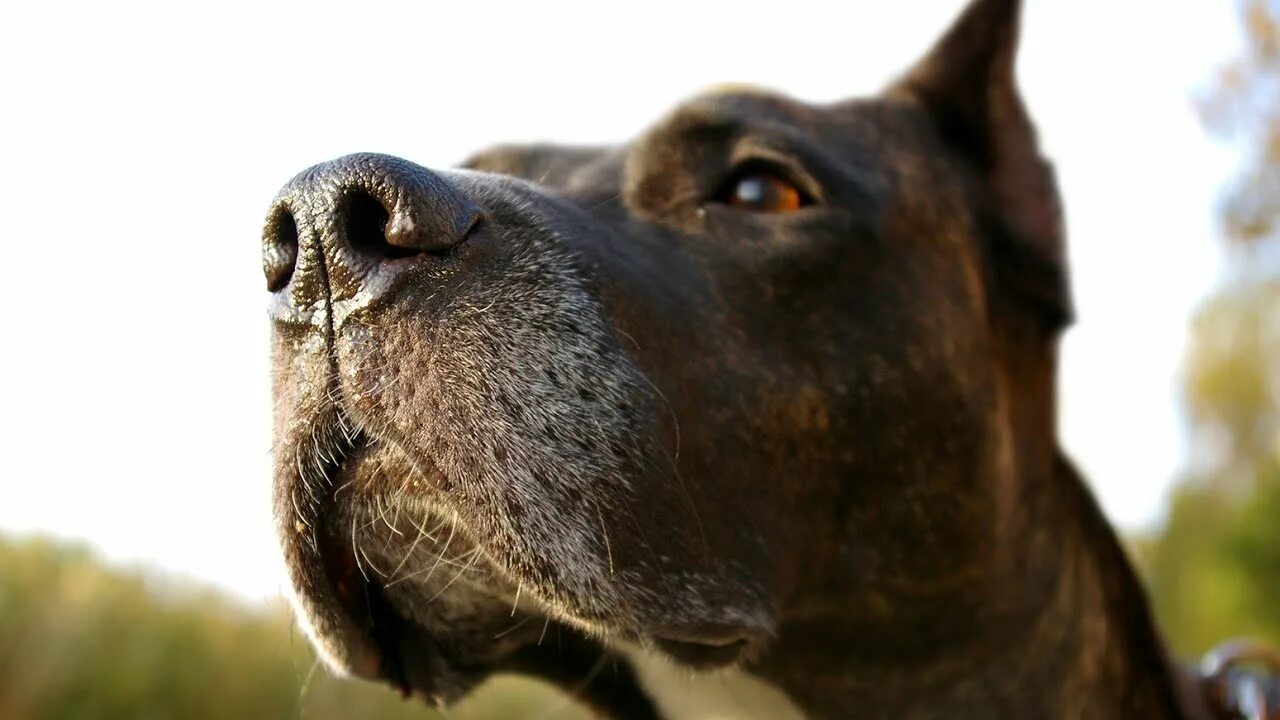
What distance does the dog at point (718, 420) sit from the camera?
2012mm

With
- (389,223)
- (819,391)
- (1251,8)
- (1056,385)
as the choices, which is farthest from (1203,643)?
(389,223)

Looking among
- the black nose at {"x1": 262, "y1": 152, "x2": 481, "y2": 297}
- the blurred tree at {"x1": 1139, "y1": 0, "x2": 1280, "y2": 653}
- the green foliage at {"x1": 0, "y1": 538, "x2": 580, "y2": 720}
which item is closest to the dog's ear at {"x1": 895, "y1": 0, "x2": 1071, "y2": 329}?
the black nose at {"x1": 262, "y1": 152, "x2": 481, "y2": 297}

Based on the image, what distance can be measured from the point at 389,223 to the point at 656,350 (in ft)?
1.98

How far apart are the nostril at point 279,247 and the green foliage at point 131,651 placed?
2.92 meters

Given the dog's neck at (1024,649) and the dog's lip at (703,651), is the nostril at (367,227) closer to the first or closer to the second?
the dog's lip at (703,651)

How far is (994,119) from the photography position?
11.1ft

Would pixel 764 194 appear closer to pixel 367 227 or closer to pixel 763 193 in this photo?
pixel 763 193

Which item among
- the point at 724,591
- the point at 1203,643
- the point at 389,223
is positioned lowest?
the point at 1203,643

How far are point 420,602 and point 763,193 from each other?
1.22 metres

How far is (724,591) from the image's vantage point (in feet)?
7.61

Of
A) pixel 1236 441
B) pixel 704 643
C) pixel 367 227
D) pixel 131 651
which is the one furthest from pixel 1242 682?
pixel 1236 441

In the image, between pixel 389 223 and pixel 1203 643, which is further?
pixel 1203 643

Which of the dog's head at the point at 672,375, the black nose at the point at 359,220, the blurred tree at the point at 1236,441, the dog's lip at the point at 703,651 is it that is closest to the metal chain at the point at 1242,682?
the dog's head at the point at 672,375

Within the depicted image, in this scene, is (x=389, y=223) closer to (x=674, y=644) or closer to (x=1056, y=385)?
(x=674, y=644)
